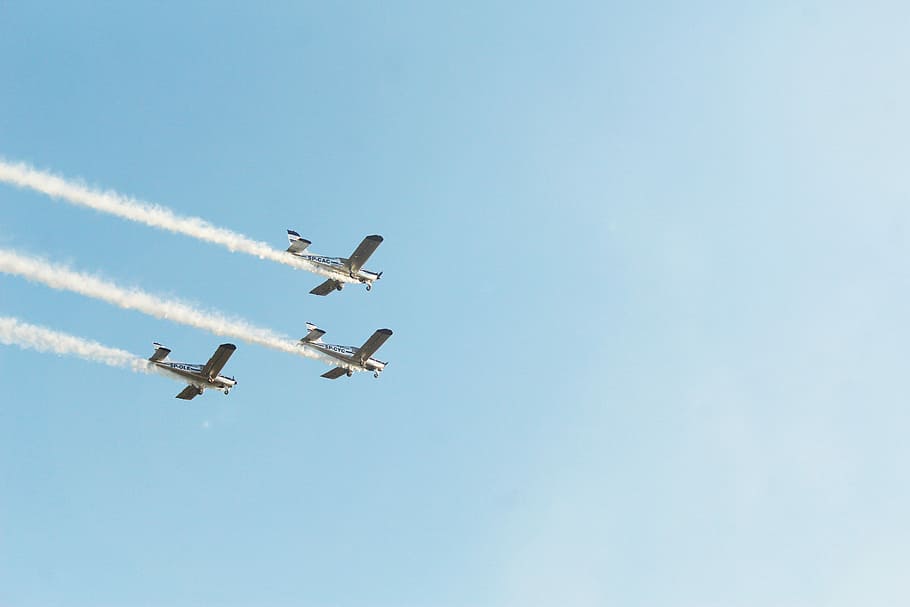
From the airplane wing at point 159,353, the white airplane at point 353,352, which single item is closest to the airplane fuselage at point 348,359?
the white airplane at point 353,352

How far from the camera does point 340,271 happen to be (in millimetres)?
59781

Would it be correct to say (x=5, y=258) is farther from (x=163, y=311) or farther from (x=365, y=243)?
(x=365, y=243)

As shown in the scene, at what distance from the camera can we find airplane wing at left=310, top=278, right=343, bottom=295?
60756mm

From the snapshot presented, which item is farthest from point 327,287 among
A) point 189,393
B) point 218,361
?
point 189,393

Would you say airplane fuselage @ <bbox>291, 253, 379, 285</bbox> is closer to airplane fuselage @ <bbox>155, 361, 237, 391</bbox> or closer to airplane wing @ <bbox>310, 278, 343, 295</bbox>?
airplane wing @ <bbox>310, 278, 343, 295</bbox>

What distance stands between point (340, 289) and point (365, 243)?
12.6 ft

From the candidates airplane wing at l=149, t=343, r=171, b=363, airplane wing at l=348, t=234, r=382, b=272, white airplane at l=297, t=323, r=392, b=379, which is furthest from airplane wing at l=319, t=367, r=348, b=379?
airplane wing at l=149, t=343, r=171, b=363

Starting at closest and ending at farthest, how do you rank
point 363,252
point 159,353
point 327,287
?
1. point 159,353
2. point 363,252
3. point 327,287

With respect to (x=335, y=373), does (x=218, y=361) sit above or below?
below

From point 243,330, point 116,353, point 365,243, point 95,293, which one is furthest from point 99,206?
point 365,243

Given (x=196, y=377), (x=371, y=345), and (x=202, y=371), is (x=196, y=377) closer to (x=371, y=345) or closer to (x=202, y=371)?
(x=202, y=371)

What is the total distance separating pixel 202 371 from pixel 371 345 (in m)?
9.88

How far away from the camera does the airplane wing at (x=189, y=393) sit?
189ft

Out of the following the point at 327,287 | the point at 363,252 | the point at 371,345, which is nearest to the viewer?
the point at 363,252
